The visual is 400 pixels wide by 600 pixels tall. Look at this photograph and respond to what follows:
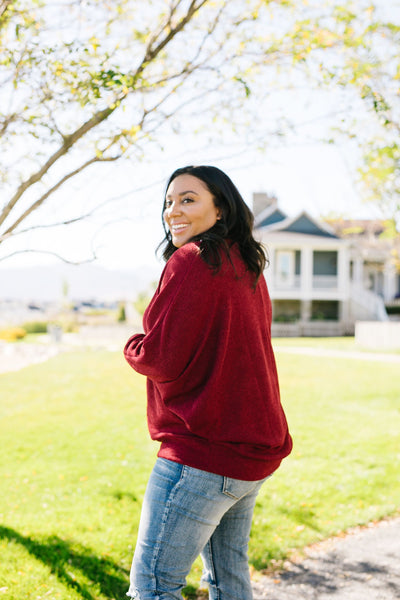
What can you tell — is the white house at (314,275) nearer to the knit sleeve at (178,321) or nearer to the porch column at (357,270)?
the porch column at (357,270)

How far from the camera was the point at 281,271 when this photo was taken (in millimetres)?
31250

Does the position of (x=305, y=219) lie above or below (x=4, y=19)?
above

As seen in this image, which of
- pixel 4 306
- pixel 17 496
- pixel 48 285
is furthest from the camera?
pixel 48 285

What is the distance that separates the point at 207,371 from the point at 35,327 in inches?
1347

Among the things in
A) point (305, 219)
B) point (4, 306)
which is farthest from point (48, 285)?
point (305, 219)

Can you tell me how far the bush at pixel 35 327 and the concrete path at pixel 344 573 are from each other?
32032mm

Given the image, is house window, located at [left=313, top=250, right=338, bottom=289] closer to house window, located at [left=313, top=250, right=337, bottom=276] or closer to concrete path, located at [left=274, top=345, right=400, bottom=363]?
house window, located at [left=313, top=250, right=337, bottom=276]

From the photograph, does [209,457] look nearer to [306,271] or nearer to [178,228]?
[178,228]

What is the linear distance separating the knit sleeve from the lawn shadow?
2.23 meters

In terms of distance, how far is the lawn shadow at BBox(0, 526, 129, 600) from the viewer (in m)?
3.60

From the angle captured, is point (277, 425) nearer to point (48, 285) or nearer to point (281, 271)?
point (281, 271)

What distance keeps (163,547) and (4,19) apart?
10.7 ft

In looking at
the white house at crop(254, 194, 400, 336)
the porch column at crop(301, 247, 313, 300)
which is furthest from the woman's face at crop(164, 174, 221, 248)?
the porch column at crop(301, 247, 313, 300)

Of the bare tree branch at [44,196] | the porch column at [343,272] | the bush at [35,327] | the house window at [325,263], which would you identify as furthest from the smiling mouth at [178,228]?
the bush at [35,327]
